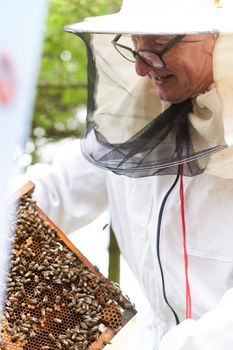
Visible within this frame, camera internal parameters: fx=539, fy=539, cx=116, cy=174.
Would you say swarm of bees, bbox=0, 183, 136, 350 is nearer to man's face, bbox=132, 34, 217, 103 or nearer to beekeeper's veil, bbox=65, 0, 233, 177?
beekeeper's veil, bbox=65, 0, 233, 177

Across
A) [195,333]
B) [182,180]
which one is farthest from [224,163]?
[195,333]

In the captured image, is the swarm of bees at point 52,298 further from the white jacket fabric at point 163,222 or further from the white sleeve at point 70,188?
the white sleeve at point 70,188

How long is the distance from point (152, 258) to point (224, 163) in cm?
68

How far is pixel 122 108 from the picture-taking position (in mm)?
2518

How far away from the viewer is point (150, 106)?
2438 millimetres

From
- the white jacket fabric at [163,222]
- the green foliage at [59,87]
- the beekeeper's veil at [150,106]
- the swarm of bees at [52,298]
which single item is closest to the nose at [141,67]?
the beekeeper's veil at [150,106]

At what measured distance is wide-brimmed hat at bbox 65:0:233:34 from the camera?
181cm

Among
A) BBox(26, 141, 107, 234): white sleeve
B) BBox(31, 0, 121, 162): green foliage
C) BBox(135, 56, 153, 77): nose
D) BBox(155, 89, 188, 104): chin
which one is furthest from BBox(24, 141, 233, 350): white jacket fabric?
BBox(31, 0, 121, 162): green foliage

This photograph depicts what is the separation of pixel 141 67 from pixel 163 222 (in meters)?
0.68

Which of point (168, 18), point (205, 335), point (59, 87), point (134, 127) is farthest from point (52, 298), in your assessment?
point (59, 87)

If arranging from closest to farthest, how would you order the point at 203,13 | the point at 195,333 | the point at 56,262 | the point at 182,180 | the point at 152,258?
the point at 195,333
the point at 203,13
the point at 56,262
the point at 182,180
the point at 152,258

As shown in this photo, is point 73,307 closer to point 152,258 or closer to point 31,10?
point 152,258

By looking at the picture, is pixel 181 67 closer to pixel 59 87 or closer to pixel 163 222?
pixel 163 222

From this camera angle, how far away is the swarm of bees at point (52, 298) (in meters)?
1.87
